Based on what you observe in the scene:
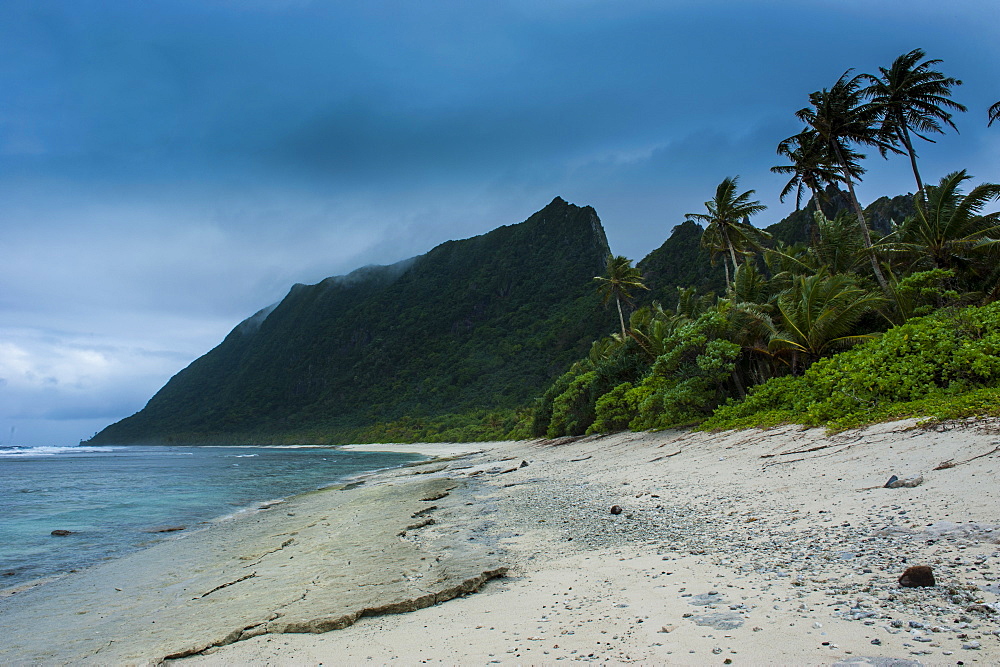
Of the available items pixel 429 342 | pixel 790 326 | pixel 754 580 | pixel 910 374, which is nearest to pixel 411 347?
pixel 429 342

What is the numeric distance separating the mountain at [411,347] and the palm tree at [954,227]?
55307 mm

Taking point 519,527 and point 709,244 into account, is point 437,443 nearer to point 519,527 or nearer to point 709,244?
point 709,244

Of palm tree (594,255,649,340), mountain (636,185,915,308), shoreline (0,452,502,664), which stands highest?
mountain (636,185,915,308)

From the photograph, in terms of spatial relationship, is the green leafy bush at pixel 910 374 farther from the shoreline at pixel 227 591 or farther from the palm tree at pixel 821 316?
the shoreline at pixel 227 591

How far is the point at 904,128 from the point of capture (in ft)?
79.8

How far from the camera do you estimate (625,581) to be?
4.34m

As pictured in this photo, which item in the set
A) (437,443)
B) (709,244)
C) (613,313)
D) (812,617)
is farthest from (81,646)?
(613,313)

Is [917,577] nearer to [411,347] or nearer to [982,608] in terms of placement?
[982,608]

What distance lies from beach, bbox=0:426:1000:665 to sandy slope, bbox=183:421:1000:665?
19 millimetres

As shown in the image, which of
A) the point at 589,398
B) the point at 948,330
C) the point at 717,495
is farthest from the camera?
the point at 589,398

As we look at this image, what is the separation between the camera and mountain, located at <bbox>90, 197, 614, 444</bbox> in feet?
315

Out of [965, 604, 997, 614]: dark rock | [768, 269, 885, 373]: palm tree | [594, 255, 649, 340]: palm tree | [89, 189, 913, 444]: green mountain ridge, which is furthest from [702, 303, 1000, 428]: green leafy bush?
[89, 189, 913, 444]: green mountain ridge

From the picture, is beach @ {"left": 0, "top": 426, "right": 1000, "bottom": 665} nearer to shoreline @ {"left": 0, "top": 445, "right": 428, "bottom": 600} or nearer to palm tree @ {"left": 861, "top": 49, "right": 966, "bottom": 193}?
shoreline @ {"left": 0, "top": 445, "right": 428, "bottom": 600}

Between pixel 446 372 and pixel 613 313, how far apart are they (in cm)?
4098
